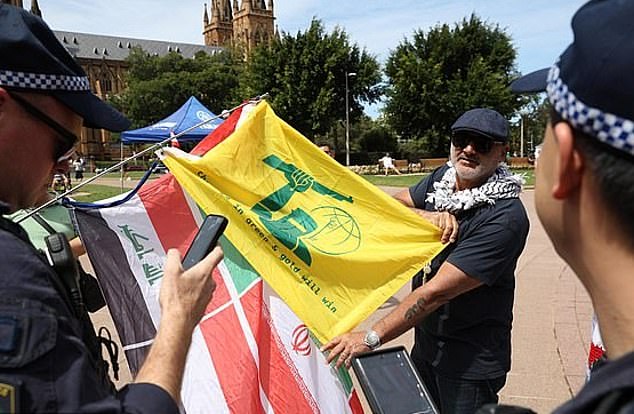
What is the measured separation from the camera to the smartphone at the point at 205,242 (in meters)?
1.65

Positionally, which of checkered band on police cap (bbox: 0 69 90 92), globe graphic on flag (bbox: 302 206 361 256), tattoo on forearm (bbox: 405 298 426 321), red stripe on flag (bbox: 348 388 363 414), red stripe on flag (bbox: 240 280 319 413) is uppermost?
checkered band on police cap (bbox: 0 69 90 92)

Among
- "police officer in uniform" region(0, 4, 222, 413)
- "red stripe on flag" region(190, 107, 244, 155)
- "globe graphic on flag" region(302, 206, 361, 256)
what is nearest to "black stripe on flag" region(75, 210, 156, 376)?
"red stripe on flag" region(190, 107, 244, 155)

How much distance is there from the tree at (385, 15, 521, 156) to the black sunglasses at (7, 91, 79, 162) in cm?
4186

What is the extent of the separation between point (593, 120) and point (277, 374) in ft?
6.93

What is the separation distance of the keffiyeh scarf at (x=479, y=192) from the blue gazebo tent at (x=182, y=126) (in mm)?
11989

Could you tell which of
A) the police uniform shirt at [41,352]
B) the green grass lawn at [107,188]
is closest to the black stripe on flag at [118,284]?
the police uniform shirt at [41,352]

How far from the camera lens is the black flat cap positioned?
1.36 meters

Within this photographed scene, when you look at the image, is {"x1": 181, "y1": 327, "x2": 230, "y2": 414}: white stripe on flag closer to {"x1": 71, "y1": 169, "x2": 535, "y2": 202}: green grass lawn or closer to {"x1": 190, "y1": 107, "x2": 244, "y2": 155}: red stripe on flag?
{"x1": 190, "y1": 107, "x2": 244, "y2": 155}: red stripe on flag

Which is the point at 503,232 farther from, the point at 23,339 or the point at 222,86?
the point at 222,86

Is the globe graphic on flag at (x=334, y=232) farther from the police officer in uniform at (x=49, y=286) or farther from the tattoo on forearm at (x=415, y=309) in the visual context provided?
the police officer in uniform at (x=49, y=286)

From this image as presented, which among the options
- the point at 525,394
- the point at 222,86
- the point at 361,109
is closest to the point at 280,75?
the point at 361,109

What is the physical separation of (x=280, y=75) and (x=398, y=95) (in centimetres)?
941

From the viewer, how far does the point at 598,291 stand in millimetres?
1105

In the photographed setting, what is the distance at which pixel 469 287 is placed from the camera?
8.71ft
